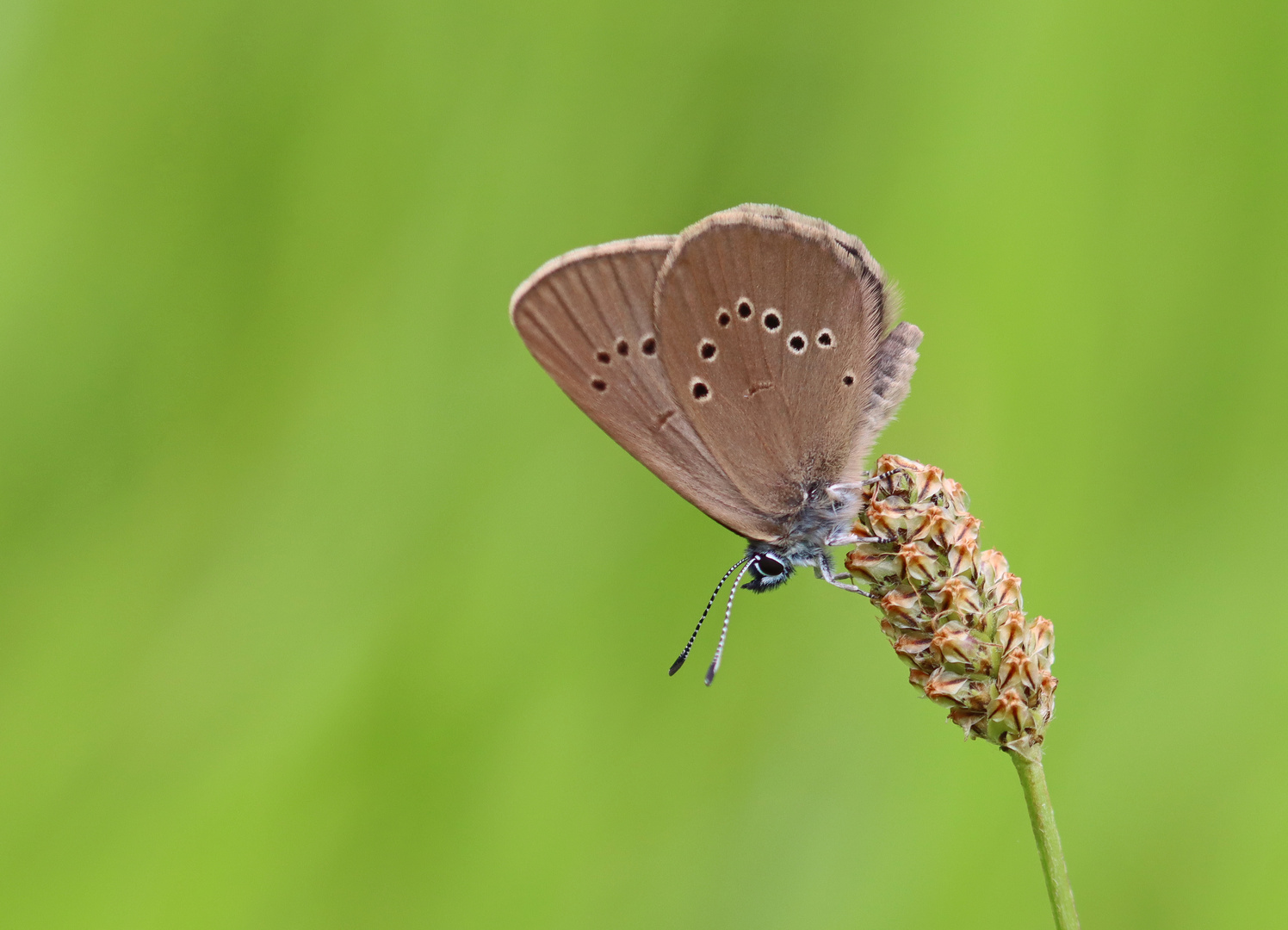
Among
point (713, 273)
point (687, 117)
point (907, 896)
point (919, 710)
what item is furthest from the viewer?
point (687, 117)

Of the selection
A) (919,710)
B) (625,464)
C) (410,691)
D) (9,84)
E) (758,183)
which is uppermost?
(758,183)

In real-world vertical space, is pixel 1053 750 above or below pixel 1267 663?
below

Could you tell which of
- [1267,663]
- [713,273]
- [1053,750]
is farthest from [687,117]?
[1267,663]

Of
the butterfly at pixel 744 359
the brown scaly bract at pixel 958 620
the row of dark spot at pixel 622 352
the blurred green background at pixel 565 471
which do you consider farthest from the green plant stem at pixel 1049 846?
the blurred green background at pixel 565 471

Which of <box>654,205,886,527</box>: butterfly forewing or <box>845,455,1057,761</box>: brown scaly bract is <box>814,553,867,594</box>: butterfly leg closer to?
<box>654,205,886,527</box>: butterfly forewing

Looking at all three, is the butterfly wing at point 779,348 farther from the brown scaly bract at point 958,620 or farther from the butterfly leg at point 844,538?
the brown scaly bract at point 958,620

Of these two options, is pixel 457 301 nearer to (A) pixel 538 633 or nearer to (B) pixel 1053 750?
(A) pixel 538 633

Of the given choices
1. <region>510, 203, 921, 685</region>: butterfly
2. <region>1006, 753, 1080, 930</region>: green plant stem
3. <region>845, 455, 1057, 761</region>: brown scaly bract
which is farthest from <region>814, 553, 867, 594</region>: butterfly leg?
<region>1006, 753, 1080, 930</region>: green plant stem
